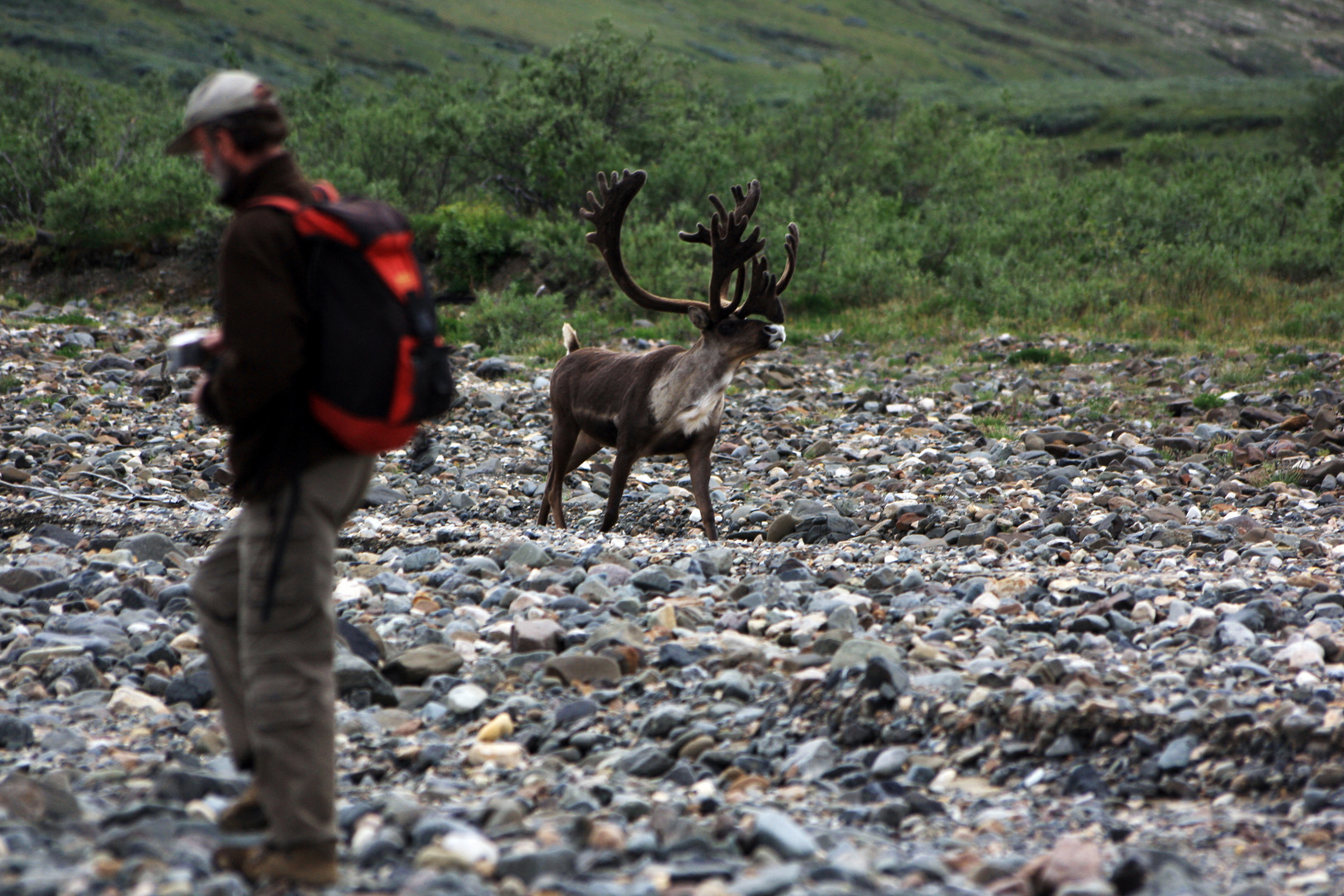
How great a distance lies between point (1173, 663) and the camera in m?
5.14

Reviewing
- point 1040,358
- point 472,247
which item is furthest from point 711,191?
point 1040,358

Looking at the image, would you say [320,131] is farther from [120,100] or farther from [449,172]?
[120,100]

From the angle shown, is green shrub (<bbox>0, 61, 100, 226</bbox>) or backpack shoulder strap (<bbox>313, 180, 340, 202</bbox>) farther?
green shrub (<bbox>0, 61, 100, 226</bbox>)

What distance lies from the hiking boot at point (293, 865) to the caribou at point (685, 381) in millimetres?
5490

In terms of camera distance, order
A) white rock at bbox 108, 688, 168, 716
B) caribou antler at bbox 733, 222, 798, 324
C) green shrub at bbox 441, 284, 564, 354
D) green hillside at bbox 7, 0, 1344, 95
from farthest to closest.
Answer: green hillside at bbox 7, 0, 1344, 95
green shrub at bbox 441, 284, 564, 354
caribou antler at bbox 733, 222, 798, 324
white rock at bbox 108, 688, 168, 716

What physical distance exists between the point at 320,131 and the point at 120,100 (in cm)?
1346

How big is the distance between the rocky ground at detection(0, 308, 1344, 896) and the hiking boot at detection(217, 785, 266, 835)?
0.07 metres

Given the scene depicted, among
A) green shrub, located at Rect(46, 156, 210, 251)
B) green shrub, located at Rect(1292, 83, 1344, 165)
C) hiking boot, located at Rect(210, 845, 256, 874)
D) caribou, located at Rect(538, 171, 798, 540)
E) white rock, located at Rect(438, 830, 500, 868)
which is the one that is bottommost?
green shrub, located at Rect(46, 156, 210, 251)

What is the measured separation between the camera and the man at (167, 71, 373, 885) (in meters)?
3.30

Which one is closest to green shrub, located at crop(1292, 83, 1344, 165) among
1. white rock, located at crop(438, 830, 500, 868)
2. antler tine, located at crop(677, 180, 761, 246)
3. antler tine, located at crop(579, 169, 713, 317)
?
antler tine, located at crop(677, 180, 761, 246)

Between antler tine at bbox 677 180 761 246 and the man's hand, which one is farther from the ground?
antler tine at bbox 677 180 761 246

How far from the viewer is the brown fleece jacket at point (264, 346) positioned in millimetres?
3287

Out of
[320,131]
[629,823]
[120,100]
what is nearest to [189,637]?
[629,823]

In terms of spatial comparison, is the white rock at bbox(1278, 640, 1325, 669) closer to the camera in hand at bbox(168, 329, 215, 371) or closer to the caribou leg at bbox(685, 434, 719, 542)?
the caribou leg at bbox(685, 434, 719, 542)
